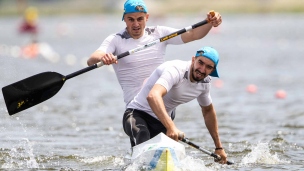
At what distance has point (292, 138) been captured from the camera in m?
13.0

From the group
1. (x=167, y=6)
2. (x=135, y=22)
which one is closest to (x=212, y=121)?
(x=135, y=22)

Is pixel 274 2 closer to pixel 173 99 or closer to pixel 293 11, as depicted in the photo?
pixel 293 11

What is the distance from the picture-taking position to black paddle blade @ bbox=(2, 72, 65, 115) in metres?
10.1

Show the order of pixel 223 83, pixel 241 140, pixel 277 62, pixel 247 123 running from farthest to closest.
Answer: pixel 277 62 → pixel 223 83 → pixel 247 123 → pixel 241 140

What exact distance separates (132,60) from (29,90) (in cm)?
153

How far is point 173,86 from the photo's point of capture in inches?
357

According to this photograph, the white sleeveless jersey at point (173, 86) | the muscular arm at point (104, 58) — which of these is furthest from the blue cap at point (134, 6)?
the white sleeveless jersey at point (173, 86)

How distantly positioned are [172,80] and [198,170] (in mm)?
1356

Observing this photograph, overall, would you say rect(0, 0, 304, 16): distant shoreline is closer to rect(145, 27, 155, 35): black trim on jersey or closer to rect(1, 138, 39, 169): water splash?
rect(1, 138, 39, 169): water splash

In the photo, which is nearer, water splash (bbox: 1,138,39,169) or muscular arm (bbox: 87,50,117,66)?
muscular arm (bbox: 87,50,117,66)

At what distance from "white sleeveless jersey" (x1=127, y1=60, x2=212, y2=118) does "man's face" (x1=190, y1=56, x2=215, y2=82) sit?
0.40ft

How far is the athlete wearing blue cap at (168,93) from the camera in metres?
8.55

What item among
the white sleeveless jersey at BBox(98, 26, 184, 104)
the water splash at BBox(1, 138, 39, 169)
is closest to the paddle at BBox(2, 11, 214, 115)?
the white sleeveless jersey at BBox(98, 26, 184, 104)

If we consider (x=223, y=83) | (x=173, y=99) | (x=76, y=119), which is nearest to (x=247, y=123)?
(x=76, y=119)
